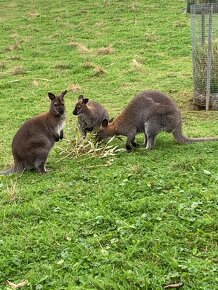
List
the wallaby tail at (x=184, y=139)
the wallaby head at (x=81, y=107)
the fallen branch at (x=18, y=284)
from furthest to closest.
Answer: the wallaby head at (x=81, y=107) → the wallaby tail at (x=184, y=139) → the fallen branch at (x=18, y=284)

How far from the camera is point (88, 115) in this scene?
7391 mm

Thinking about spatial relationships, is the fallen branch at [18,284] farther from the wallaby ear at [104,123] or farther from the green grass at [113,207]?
the wallaby ear at [104,123]

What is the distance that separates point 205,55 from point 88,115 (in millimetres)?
2724

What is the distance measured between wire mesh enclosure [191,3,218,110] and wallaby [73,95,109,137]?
2158mm

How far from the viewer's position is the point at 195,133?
7.28 m

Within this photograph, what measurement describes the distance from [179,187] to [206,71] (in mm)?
4209

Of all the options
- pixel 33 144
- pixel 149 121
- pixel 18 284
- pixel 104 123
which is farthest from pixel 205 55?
pixel 18 284

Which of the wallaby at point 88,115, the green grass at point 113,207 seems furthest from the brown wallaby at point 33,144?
the wallaby at point 88,115

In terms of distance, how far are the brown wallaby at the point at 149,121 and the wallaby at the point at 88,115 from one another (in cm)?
51

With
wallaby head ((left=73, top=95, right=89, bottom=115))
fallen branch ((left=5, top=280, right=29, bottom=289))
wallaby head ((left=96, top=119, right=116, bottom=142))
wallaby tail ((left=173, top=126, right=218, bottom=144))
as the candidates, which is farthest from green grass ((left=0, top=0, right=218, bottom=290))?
wallaby head ((left=73, top=95, right=89, bottom=115))

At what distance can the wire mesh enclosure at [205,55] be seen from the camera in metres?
8.62

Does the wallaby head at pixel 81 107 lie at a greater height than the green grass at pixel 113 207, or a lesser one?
greater

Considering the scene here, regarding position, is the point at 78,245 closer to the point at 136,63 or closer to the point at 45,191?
the point at 45,191

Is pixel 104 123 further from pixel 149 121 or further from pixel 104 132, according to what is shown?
pixel 149 121
